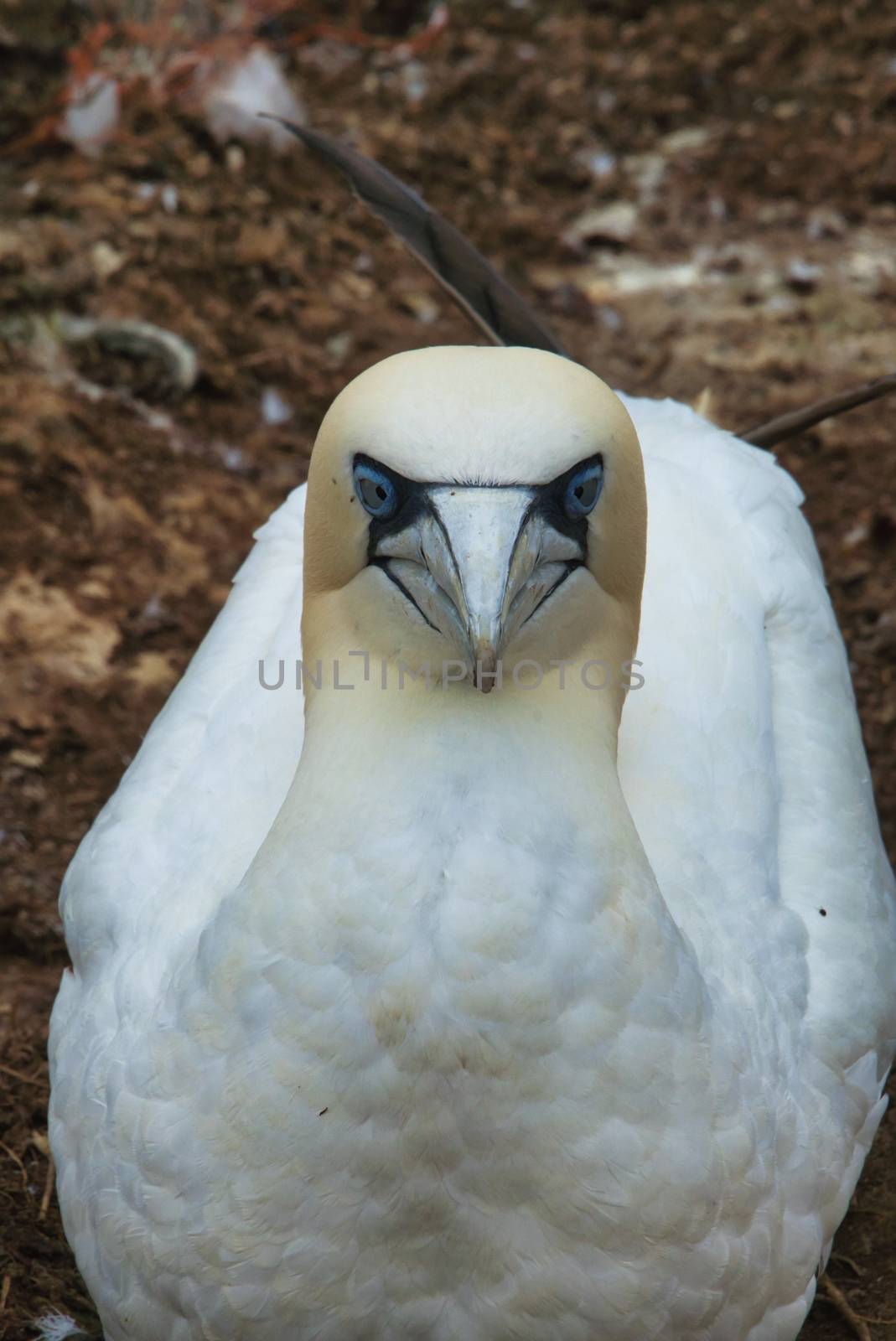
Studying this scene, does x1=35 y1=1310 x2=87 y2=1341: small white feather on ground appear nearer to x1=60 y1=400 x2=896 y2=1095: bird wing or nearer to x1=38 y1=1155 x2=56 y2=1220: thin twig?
x1=38 y1=1155 x2=56 y2=1220: thin twig

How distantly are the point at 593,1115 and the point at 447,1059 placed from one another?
0.85 feet

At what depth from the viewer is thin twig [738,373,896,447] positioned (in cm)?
370

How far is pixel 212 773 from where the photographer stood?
327cm

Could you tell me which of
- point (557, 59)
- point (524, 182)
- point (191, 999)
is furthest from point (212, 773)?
point (557, 59)

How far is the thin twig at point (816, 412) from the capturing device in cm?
370

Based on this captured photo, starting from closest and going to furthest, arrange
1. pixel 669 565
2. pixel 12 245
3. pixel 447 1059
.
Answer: pixel 447 1059 → pixel 669 565 → pixel 12 245

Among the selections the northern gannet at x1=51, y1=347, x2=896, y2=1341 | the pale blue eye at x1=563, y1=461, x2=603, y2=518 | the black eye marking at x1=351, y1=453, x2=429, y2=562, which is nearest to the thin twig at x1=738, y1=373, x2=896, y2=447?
the northern gannet at x1=51, y1=347, x2=896, y2=1341

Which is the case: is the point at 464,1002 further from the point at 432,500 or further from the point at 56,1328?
the point at 56,1328

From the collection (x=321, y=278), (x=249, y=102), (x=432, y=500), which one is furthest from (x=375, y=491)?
(x=249, y=102)

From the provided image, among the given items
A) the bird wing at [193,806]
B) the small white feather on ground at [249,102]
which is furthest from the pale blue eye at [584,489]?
the small white feather on ground at [249,102]

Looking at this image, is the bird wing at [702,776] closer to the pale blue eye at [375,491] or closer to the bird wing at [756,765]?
the bird wing at [756,765]

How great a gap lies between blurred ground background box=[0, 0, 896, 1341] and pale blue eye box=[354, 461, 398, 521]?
2.12 m

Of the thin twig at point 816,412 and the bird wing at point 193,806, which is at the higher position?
the thin twig at point 816,412

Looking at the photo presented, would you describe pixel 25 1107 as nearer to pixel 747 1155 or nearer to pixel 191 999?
pixel 191 999
